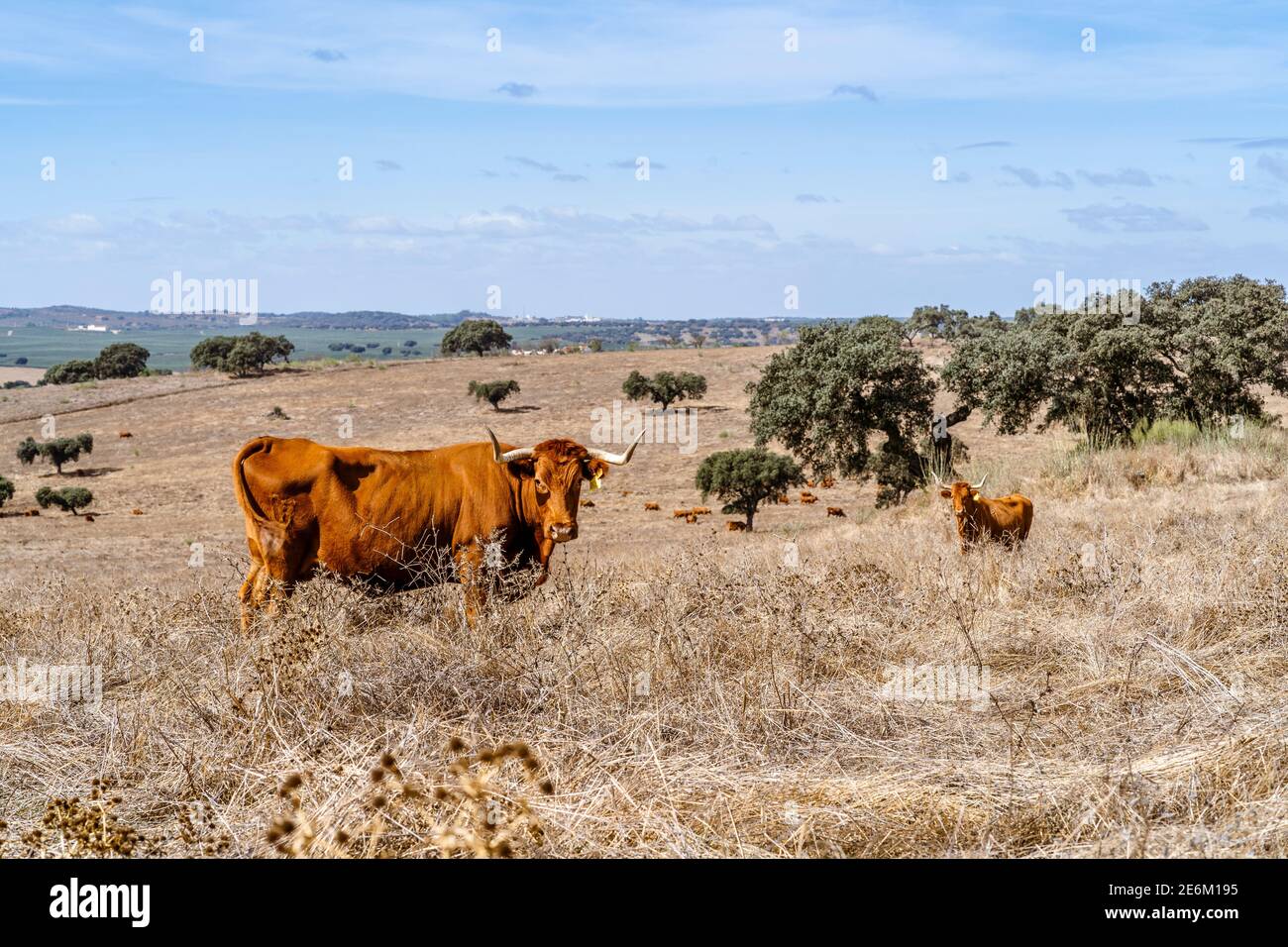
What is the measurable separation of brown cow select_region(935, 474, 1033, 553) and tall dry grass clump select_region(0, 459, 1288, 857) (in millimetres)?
3712

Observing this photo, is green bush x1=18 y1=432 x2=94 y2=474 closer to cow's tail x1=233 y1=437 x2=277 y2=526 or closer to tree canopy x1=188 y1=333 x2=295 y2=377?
tree canopy x1=188 y1=333 x2=295 y2=377

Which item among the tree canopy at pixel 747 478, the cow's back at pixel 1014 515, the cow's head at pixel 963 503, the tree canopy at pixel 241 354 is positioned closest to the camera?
the cow's head at pixel 963 503

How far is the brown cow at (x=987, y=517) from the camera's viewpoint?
11383 mm

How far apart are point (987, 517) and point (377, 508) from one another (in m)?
6.75

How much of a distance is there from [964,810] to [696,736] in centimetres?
117

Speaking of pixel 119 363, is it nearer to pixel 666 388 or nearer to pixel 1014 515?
pixel 666 388

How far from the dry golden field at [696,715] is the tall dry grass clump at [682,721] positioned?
2 centimetres

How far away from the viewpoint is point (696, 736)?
4684 millimetres

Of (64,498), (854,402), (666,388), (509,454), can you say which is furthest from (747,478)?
(64,498)

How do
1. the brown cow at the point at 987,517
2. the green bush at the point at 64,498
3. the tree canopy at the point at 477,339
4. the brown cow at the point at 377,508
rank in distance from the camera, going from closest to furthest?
the brown cow at the point at 377,508 < the brown cow at the point at 987,517 < the green bush at the point at 64,498 < the tree canopy at the point at 477,339

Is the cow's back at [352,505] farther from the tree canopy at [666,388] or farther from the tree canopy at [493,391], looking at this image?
the tree canopy at [493,391]

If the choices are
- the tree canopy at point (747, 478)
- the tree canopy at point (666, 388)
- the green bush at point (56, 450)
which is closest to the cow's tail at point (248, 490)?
the tree canopy at point (747, 478)

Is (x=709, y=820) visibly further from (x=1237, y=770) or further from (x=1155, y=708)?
(x=1155, y=708)

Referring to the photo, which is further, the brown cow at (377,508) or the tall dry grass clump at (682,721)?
the brown cow at (377,508)
